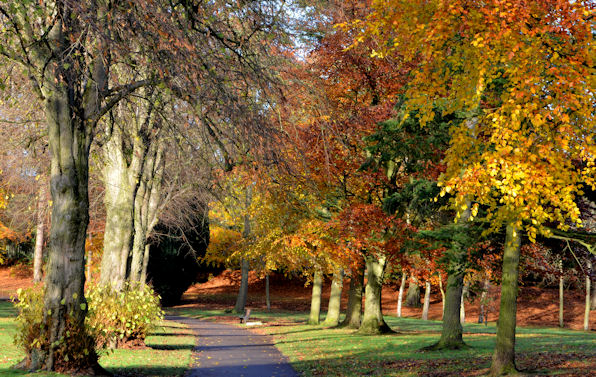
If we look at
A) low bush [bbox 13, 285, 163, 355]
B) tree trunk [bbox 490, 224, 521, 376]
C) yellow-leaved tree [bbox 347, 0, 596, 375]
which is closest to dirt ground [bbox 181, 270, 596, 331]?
tree trunk [bbox 490, 224, 521, 376]

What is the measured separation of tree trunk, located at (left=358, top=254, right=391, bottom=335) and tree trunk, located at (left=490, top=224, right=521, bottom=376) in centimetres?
962

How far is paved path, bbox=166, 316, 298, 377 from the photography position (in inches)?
477

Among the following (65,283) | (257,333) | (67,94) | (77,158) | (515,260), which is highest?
(67,94)

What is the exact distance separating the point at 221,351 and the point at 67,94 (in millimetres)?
9071

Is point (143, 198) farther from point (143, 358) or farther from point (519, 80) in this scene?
point (519, 80)

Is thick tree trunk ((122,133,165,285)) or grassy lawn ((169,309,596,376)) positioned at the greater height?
thick tree trunk ((122,133,165,285))

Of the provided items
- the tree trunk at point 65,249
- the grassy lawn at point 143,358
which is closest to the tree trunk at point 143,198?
the grassy lawn at point 143,358

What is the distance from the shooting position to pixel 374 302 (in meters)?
22.0

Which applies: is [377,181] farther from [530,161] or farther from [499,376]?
[530,161]

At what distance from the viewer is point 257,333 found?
23.2 meters

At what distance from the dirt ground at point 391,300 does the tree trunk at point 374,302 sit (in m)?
14.8

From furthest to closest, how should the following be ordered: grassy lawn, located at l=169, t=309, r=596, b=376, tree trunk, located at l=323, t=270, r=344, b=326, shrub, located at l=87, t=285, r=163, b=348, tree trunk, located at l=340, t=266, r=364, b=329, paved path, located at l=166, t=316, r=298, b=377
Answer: tree trunk, located at l=323, t=270, r=344, b=326 → tree trunk, located at l=340, t=266, r=364, b=329 → shrub, located at l=87, t=285, r=163, b=348 → grassy lawn, located at l=169, t=309, r=596, b=376 → paved path, located at l=166, t=316, r=298, b=377

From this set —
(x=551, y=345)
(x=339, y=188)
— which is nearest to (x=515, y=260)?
(x=551, y=345)

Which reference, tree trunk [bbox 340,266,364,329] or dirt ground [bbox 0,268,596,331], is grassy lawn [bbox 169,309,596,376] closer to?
tree trunk [bbox 340,266,364,329]
